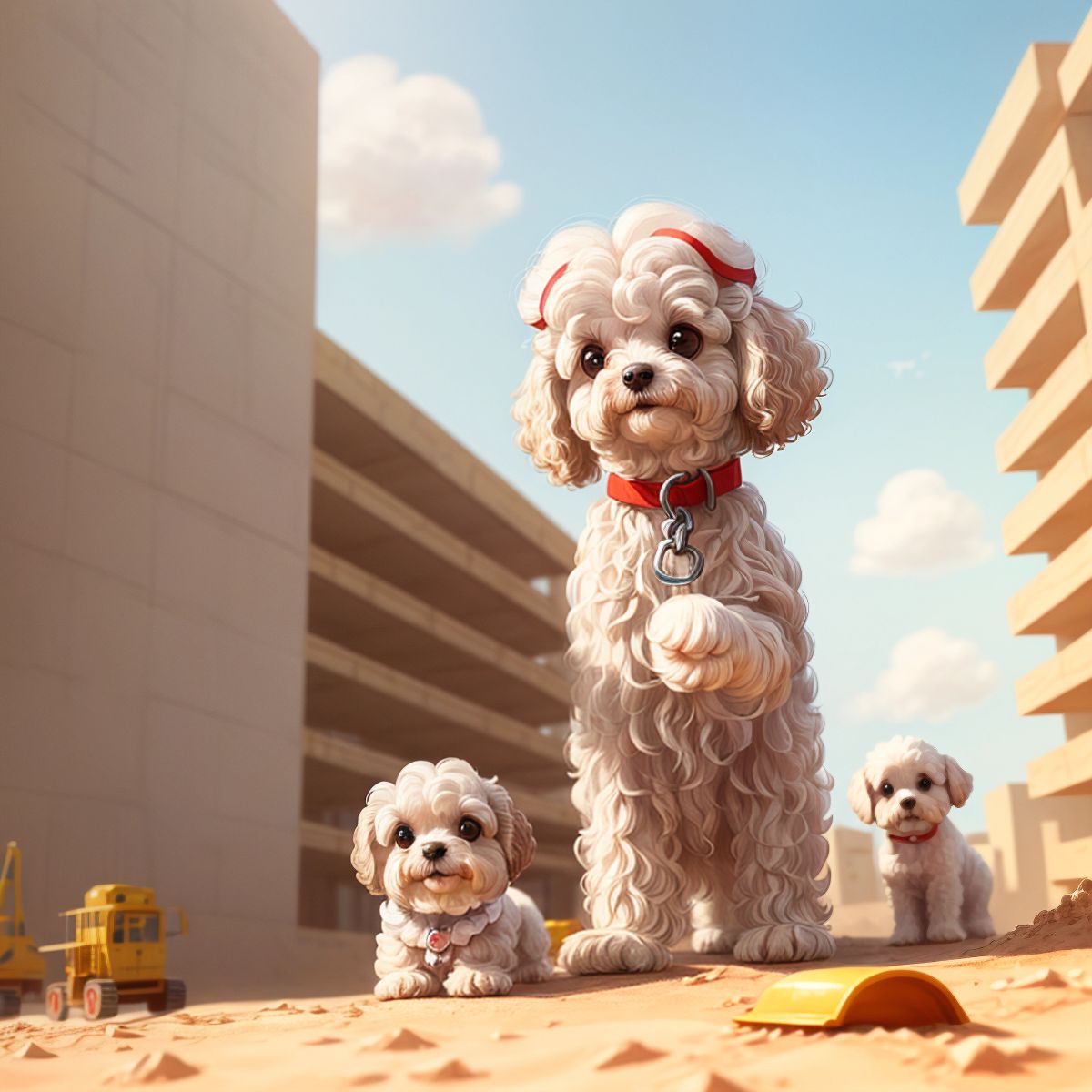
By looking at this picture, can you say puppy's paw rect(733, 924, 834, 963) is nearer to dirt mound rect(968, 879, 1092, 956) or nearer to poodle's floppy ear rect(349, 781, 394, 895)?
dirt mound rect(968, 879, 1092, 956)

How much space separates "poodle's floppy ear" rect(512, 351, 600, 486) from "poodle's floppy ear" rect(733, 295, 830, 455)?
676 mm

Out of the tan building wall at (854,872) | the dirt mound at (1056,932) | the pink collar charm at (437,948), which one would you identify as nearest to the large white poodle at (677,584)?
the pink collar charm at (437,948)

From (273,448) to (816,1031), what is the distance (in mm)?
14070

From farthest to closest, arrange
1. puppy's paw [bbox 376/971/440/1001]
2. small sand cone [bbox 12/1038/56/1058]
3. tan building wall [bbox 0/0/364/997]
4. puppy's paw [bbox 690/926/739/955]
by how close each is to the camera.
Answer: tan building wall [bbox 0/0/364/997] < puppy's paw [bbox 690/926/739/955] < puppy's paw [bbox 376/971/440/1001] < small sand cone [bbox 12/1038/56/1058]

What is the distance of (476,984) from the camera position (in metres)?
4.22

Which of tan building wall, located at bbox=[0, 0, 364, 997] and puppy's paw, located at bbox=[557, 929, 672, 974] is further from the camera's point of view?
tan building wall, located at bbox=[0, 0, 364, 997]

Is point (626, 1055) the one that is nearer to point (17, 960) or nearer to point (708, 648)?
point (708, 648)

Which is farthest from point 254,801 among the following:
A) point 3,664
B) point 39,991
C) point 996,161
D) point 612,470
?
point 996,161

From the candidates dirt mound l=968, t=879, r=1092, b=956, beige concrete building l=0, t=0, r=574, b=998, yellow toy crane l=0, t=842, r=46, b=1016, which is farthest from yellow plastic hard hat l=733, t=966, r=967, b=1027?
beige concrete building l=0, t=0, r=574, b=998

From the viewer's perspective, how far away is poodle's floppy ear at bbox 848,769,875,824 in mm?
5324

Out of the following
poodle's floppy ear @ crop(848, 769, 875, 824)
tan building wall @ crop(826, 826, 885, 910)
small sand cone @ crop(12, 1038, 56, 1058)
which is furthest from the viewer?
tan building wall @ crop(826, 826, 885, 910)

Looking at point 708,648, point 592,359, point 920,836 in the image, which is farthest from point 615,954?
point 592,359

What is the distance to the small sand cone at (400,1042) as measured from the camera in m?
2.89

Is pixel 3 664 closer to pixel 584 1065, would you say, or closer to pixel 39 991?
pixel 39 991
